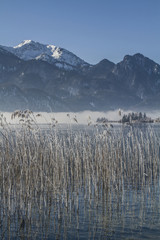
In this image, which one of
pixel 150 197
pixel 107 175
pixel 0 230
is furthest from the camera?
pixel 150 197

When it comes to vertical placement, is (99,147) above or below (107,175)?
above

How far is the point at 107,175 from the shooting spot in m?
11.9

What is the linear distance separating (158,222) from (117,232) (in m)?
1.91

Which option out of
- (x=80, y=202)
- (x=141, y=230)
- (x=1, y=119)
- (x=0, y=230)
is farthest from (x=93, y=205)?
(x=1, y=119)

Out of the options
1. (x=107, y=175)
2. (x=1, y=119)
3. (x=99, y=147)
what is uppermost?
(x=1, y=119)

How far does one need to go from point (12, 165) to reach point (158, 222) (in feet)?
20.7

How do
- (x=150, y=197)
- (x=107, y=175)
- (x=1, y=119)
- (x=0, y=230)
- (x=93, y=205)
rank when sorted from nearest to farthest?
(x=1, y=119), (x=0, y=230), (x=107, y=175), (x=93, y=205), (x=150, y=197)

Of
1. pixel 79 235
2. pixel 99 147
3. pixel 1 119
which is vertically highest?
pixel 1 119

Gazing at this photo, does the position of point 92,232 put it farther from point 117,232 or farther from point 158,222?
point 158,222

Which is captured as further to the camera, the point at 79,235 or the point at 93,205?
the point at 93,205

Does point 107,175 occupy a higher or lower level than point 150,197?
higher

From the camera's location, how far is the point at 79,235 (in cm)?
1034

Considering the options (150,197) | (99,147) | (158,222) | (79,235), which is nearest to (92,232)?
(79,235)

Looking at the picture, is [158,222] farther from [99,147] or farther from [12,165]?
[12,165]
